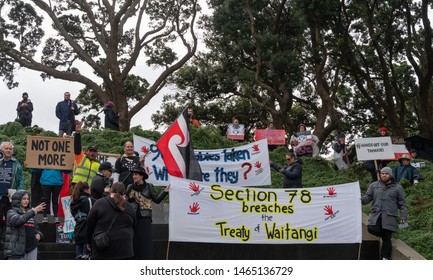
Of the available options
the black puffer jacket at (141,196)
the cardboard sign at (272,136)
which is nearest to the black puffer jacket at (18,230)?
the black puffer jacket at (141,196)

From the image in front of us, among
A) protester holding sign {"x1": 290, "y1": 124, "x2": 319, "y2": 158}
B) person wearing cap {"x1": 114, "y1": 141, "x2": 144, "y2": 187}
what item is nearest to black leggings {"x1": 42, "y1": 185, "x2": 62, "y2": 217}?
person wearing cap {"x1": 114, "y1": 141, "x2": 144, "y2": 187}

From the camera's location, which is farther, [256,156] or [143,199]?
[256,156]

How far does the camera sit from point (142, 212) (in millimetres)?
9836

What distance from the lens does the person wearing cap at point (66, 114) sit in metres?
20.2

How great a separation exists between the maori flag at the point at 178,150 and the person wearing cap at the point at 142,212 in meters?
1.90

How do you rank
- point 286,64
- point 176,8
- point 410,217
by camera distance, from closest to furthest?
point 410,217
point 286,64
point 176,8

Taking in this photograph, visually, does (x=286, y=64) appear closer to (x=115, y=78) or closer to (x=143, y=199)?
(x=115, y=78)

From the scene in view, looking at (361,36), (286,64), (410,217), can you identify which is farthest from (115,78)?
(410,217)

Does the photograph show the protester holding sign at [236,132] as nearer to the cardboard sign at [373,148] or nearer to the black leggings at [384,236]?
the cardboard sign at [373,148]

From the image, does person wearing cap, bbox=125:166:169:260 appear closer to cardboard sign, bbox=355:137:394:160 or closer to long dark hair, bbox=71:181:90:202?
long dark hair, bbox=71:181:90:202

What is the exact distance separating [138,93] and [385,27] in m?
12.1

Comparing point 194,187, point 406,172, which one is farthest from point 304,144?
point 194,187

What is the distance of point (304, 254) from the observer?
11.9 metres
